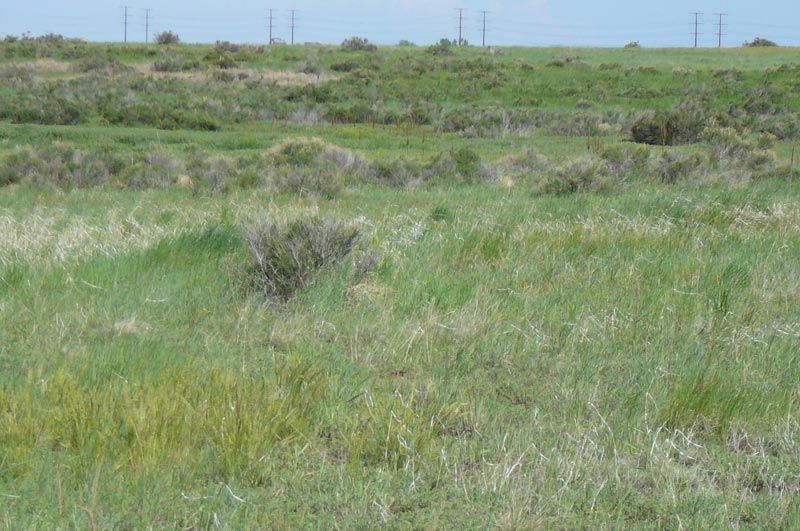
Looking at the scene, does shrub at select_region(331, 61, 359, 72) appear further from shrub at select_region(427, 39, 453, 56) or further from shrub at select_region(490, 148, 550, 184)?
shrub at select_region(490, 148, 550, 184)

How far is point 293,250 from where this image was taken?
7090 mm

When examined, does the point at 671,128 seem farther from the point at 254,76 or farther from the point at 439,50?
the point at 439,50

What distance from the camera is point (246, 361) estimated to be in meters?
5.27

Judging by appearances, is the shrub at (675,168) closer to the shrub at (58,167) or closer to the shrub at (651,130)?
the shrub at (651,130)

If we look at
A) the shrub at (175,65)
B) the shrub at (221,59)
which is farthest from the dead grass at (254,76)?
the shrub at (221,59)

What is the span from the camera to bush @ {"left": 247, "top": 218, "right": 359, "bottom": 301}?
6.93 metres

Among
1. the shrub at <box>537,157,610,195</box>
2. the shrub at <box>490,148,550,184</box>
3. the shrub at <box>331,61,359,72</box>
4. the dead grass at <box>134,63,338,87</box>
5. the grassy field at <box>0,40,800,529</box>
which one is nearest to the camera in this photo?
the grassy field at <box>0,40,800,529</box>

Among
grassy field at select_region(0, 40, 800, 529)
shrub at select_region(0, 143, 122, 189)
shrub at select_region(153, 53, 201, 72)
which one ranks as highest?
shrub at select_region(153, 53, 201, 72)

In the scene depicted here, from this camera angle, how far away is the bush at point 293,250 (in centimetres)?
693

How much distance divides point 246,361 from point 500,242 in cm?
383

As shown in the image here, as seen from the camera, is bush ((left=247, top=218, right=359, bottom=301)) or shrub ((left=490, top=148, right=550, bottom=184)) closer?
bush ((left=247, top=218, right=359, bottom=301))

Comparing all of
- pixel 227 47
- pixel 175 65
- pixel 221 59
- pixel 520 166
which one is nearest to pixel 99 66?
pixel 175 65

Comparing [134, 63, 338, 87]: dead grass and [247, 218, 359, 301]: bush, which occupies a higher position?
[134, 63, 338, 87]: dead grass

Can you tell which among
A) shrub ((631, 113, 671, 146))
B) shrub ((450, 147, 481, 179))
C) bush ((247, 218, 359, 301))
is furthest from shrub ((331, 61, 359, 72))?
bush ((247, 218, 359, 301))
